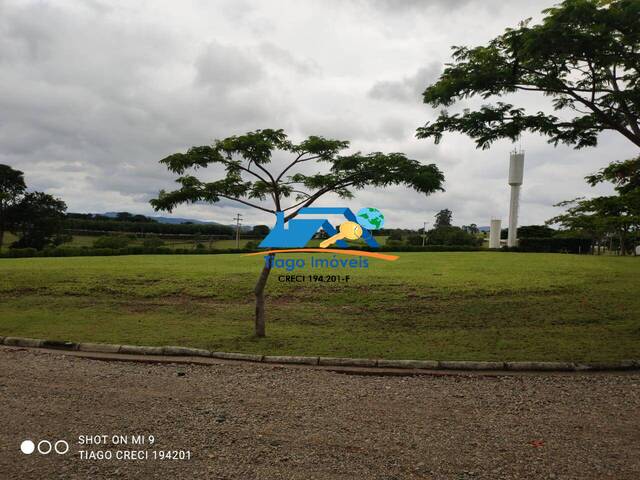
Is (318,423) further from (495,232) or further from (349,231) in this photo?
(495,232)

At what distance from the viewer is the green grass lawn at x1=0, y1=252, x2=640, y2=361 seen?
8.20 meters

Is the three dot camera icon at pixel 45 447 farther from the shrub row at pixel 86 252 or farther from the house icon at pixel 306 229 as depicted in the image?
the shrub row at pixel 86 252

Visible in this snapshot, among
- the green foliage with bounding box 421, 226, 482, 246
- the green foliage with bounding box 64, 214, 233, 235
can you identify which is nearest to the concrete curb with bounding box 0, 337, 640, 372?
the green foliage with bounding box 421, 226, 482, 246

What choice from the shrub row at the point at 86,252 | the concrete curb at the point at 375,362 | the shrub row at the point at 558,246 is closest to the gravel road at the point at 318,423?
the concrete curb at the point at 375,362

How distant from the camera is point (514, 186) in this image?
161 feet

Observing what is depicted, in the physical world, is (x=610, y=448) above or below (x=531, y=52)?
below

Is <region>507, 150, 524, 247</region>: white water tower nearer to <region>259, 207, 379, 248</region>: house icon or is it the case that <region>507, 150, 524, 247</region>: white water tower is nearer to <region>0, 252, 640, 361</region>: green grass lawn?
<region>0, 252, 640, 361</region>: green grass lawn

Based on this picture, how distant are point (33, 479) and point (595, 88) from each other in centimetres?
1007

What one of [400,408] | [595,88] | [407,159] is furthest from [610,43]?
[400,408]

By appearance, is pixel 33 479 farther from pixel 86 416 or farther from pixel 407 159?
pixel 407 159

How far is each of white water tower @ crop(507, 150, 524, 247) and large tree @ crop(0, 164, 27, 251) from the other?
5167cm

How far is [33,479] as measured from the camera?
329 cm

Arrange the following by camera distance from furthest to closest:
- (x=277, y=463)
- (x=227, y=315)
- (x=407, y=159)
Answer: (x=227, y=315) < (x=407, y=159) < (x=277, y=463)

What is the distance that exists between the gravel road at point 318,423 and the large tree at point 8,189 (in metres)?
39.7
